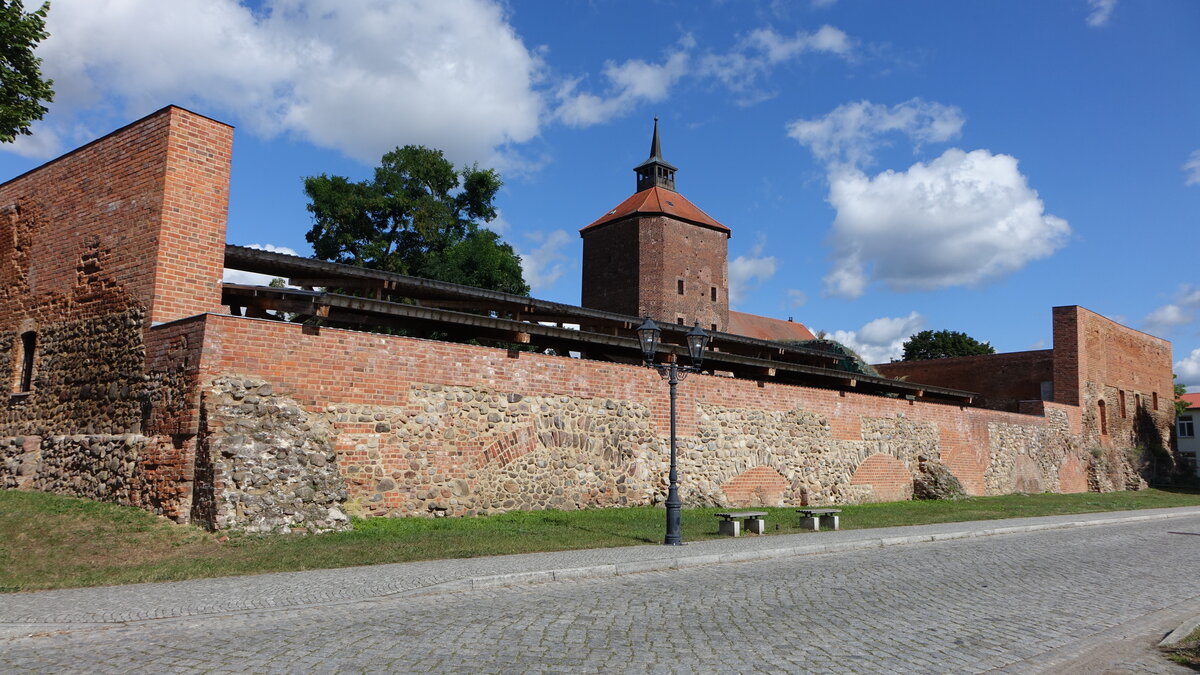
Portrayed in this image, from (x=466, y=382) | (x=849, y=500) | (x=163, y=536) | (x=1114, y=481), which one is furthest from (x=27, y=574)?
(x=1114, y=481)

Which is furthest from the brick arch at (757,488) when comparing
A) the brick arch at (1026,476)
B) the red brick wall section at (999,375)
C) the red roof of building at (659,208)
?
the red roof of building at (659,208)

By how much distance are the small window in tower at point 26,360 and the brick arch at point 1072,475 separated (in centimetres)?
3421

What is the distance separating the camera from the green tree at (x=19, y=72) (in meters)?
14.5

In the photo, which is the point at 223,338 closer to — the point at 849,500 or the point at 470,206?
the point at 849,500

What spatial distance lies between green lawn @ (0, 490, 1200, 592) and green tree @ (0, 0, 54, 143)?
6.95m

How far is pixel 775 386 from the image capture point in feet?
65.5

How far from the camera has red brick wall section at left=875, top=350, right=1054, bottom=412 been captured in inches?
1385

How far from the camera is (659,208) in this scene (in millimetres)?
47625

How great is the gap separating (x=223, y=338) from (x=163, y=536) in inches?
110

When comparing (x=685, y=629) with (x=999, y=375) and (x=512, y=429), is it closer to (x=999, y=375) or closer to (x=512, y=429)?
(x=512, y=429)

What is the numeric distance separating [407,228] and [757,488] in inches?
921

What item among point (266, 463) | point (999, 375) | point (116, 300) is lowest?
point (266, 463)

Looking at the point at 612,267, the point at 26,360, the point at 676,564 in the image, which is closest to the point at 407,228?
the point at 612,267

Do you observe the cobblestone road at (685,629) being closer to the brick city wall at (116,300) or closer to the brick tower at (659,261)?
the brick city wall at (116,300)
